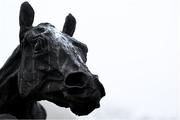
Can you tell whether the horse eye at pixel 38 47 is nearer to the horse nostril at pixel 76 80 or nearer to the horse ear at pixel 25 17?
the horse ear at pixel 25 17

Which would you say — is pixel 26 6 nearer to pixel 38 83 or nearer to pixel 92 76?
pixel 38 83

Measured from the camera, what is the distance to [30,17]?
13.8 ft

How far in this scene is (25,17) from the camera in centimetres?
420

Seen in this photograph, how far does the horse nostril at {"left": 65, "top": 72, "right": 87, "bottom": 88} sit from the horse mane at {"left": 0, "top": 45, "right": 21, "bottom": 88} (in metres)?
0.87

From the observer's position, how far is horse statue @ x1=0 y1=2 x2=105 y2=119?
345cm

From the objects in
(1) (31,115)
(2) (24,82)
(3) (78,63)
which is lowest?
(1) (31,115)

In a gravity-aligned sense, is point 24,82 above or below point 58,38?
below

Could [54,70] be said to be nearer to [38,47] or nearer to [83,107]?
[38,47]

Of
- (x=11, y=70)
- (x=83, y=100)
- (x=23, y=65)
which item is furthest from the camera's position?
(x=11, y=70)

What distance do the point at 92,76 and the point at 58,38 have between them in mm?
568

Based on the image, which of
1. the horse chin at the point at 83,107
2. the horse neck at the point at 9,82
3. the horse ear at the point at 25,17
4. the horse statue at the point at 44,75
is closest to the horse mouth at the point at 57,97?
the horse statue at the point at 44,75

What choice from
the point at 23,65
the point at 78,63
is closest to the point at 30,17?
the point at 23,65

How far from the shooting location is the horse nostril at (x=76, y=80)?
341cm

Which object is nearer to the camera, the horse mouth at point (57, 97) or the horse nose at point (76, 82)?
the horse nose at point (76, 82)
